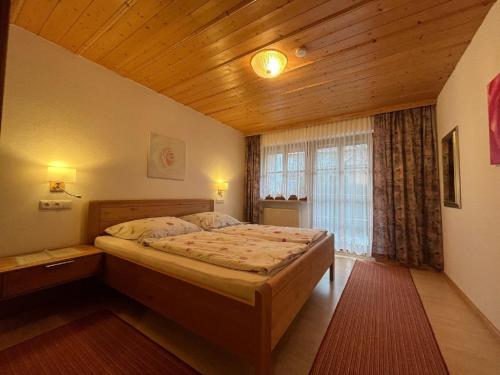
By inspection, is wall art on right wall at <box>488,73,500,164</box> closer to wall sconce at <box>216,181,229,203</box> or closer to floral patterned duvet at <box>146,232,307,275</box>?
floral patterned duvet at <box>146,232,307,275</box>

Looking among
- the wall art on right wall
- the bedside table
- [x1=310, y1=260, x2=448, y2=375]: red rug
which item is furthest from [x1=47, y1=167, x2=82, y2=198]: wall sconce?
the wall art on right wall

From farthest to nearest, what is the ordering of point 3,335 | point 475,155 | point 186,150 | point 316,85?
point 186,150 → point 316,85 → point 475,155 → point 3,335

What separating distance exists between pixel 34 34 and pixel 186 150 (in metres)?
1.98

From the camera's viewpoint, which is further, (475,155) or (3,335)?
(475,155)

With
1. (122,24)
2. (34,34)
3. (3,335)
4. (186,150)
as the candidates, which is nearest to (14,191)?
(3,335)

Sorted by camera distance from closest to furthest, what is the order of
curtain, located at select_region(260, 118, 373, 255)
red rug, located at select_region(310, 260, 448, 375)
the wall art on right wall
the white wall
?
red rug, located at select_region(310, 260, 448, 375)
the wall art on right wall
the white wall
curtain, located at select_region(260, 118, 373, 255)

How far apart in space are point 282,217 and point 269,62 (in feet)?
9.57

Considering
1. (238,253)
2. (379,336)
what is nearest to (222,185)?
(238,253)

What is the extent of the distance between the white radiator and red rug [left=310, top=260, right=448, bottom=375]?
1730 mm

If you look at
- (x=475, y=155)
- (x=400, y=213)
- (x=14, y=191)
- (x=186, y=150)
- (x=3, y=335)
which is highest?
(x=186, y=150)

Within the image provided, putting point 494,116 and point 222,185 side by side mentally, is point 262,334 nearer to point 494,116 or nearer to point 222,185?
point 494,116

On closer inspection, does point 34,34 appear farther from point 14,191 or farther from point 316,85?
point 316,85

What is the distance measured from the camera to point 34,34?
205 centimetres

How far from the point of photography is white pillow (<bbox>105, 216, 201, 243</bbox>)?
2266 millimetres
